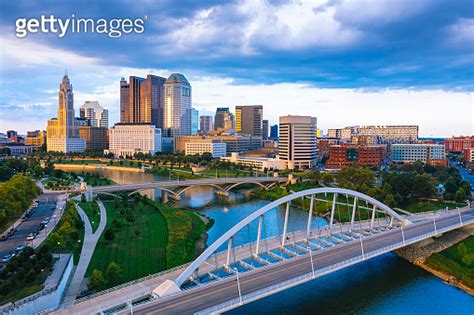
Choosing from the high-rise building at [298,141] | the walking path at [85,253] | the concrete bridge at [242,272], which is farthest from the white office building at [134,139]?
the concrete bridge at [242,272]

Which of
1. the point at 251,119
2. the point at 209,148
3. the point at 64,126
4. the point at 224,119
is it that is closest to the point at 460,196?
the point at 209,148

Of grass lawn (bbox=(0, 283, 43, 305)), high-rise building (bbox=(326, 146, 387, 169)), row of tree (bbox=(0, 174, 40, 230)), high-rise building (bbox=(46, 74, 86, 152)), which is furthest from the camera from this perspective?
high-rise building (bbox=(46, 74, 86, 152))

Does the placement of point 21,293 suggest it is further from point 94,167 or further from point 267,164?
point 94,167

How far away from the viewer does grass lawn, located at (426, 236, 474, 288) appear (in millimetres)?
25859

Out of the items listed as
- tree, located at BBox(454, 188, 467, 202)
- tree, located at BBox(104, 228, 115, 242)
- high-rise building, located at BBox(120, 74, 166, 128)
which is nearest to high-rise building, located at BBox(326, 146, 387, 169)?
tree, located at BBox(454, 188, 467, 202)

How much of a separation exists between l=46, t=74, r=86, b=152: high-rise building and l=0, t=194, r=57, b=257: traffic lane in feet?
313

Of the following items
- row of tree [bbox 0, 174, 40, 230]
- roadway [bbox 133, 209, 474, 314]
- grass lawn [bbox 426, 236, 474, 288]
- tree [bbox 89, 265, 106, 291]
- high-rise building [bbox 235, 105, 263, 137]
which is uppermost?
high-rise building [bbox 235, 105, 263, 137]

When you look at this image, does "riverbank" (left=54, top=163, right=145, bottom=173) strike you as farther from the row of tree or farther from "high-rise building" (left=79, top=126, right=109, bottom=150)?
"high-rise building" (left=79, top=126, right=109, bottom=150)

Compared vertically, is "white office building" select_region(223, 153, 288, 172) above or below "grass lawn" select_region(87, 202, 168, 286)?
above

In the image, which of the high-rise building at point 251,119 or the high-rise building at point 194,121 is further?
the high-rise building at point 194,121

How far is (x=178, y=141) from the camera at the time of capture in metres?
140

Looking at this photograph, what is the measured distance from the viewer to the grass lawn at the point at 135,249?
25.0m

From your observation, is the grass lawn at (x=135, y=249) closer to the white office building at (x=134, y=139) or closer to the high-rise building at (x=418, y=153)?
the high-rise building at (x=418, y=153)

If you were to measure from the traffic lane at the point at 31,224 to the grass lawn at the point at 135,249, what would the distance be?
5164mm
